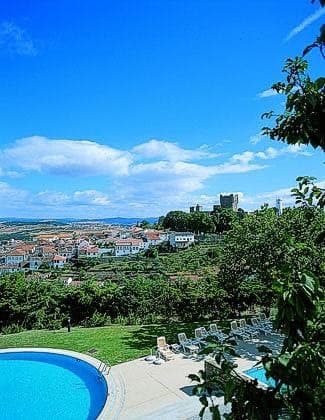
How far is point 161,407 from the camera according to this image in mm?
11305

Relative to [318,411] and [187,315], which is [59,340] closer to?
[187,315]

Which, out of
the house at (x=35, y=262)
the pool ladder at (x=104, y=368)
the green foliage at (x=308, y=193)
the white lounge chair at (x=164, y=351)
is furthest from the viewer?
the house at (x=35, y=262)

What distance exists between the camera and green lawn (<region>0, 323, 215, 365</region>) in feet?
55.0

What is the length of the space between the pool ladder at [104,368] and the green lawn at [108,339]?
1.63 feet

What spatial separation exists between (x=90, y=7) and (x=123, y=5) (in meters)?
1.22

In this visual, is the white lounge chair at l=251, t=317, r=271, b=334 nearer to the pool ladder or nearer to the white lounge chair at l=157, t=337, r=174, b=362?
the white lounge chair at l=157, t=337, r=174, b=362

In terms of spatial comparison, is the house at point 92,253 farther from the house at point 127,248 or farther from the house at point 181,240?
the house at point 181,240

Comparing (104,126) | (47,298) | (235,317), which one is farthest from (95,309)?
(104,126)

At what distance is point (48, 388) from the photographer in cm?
1481

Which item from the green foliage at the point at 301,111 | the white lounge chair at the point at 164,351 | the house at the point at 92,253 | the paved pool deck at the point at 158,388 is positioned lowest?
the house at the point at 92,253

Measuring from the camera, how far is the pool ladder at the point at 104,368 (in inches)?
571

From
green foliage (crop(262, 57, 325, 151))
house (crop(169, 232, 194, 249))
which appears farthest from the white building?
green foliage (crop(262, 57, 325, 151))

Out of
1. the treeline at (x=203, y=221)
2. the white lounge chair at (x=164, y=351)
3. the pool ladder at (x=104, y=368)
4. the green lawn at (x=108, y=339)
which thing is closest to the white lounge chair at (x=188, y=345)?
the white lounge chair at (x=164, y=351)

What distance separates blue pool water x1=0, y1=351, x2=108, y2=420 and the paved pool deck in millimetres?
935
